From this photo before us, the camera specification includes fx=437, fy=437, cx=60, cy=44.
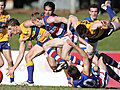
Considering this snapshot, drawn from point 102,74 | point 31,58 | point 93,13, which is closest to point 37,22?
point 31,58

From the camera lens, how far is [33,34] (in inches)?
391

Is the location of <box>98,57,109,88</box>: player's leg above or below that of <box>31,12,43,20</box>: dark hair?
below

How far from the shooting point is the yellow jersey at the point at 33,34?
9.84 meters

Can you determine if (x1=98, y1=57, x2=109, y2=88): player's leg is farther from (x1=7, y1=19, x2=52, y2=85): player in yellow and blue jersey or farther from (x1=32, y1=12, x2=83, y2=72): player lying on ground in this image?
(x1=7, y1=19, x2=52, y2=85): player in yellow and blue jersey

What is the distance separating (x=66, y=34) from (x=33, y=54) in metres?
0.90

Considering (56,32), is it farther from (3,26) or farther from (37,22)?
(3,26)

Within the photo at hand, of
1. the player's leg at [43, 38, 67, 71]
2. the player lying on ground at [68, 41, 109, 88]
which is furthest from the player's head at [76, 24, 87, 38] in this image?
the player's leg at [43, 38, 67, 71]

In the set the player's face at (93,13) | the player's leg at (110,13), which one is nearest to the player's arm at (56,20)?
the player's face at (93,13)

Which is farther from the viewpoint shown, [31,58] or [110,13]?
[31,58]

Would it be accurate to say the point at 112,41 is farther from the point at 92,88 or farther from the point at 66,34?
the point at 92,88

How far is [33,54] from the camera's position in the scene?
999 centimetres

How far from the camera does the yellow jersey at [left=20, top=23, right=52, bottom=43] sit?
9836 mm

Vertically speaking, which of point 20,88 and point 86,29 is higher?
point 86,29

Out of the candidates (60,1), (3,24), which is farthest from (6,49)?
(60,1)
